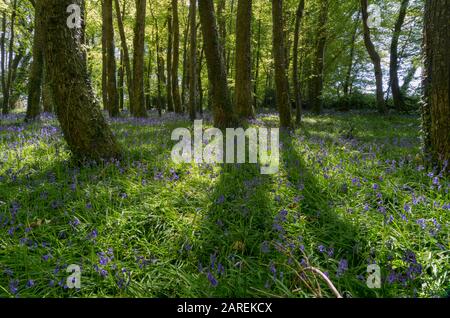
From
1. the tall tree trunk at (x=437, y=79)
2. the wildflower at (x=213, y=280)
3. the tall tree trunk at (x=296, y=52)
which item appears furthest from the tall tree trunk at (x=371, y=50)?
the wildflower at (x=213, y=280)

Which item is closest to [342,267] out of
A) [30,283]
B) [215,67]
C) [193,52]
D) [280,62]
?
[30,283]

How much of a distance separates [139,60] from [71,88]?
31.3 ft

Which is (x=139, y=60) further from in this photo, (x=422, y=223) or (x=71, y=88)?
(x=422, y=223)

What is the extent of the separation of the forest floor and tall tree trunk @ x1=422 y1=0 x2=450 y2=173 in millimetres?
479

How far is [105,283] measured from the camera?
252cm

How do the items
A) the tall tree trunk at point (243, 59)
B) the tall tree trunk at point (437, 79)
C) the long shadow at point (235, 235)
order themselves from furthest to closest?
the tall tree trunk at point (243, 59), the tall tree trunk at point (437, 79), the long shadow at point (235, 235)

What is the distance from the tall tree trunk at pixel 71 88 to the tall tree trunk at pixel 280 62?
634 centimetres

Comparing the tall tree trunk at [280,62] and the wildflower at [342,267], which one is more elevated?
the tall tree trunk at [280,62]

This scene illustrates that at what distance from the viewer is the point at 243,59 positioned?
12.2 metres

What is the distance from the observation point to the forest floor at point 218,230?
8.15ft

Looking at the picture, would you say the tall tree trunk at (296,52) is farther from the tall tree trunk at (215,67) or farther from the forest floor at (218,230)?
the forest floor at (218,230)

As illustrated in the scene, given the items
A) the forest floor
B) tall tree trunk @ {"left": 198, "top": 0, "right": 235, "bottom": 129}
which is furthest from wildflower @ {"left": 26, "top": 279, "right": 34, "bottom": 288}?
tall tree trunk @ {"left": 198, "top": 0, "right": 235, "bottom": 129}
